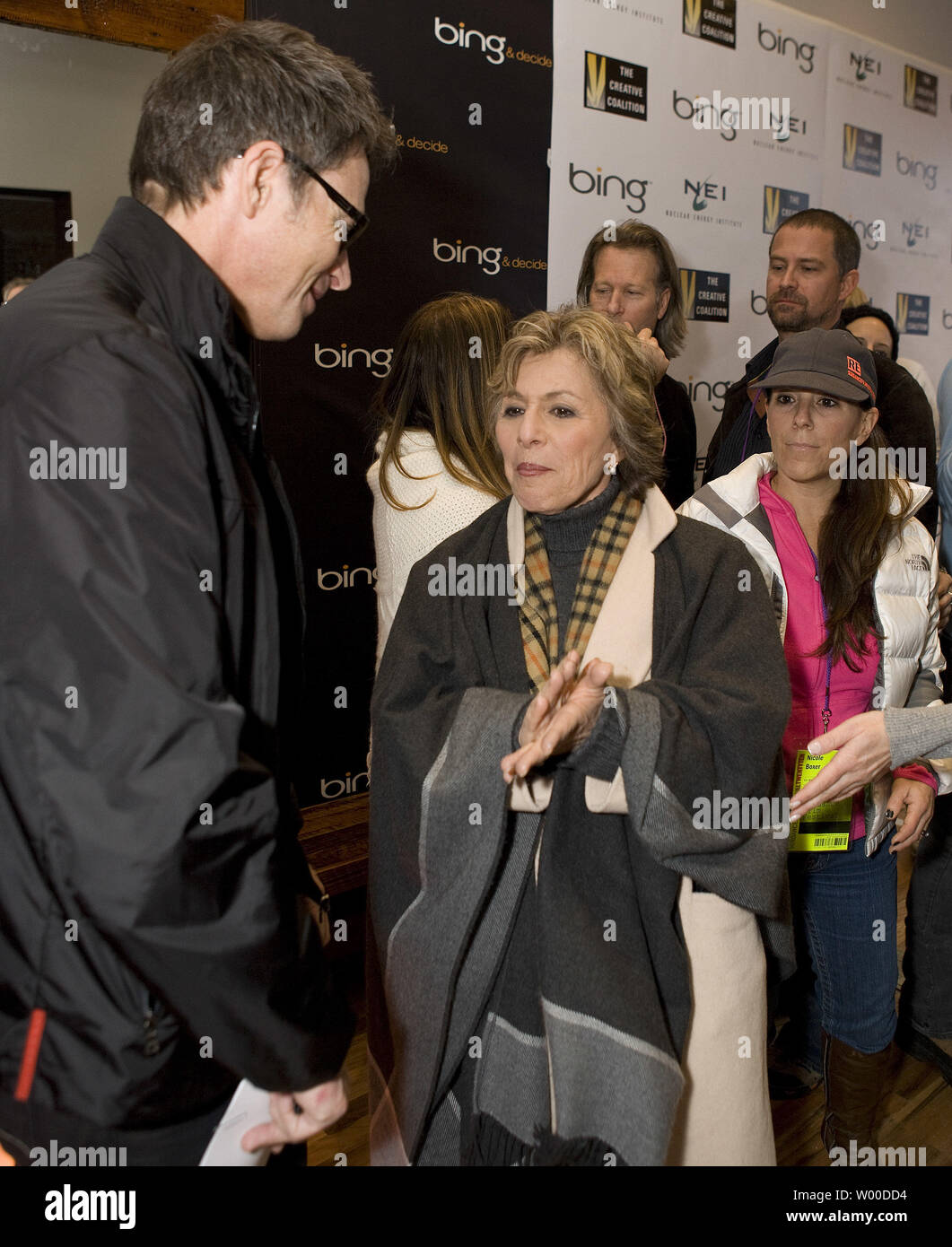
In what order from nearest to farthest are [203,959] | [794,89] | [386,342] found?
1. [203,959]
2. [386,342]
3. [794,89]

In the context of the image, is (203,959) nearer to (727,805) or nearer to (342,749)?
(727,805)

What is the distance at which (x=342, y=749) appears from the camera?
3242 millimetres

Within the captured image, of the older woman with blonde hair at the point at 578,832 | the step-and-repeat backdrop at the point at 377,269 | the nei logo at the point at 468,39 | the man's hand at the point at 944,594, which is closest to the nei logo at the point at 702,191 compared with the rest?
the step-and-repeat backdrop at the point at 377,269

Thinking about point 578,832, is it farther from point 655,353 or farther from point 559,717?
point 655,353

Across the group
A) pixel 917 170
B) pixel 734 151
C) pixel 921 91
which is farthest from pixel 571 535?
pixel 921 91

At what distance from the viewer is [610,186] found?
3807 mm

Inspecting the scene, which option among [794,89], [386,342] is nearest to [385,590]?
[386,342]

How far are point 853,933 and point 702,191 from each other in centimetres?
310

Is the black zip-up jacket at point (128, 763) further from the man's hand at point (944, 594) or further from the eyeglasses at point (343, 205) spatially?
the man's hand at point (944, 594)

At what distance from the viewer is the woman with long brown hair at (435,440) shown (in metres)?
2.13

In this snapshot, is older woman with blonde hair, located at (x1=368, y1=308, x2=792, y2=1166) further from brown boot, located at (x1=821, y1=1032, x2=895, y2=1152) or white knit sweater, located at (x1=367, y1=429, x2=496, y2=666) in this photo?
brown boot, located at (x1=821, y1=1032, x2=895, y2=1152)

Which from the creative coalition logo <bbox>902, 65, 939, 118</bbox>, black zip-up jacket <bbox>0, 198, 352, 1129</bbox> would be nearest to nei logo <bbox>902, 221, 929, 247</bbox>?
the creative coalition logo <bbox>902, 65, 939, 118</bbox>

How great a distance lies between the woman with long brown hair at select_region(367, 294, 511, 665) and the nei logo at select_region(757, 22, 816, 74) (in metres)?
2.91
